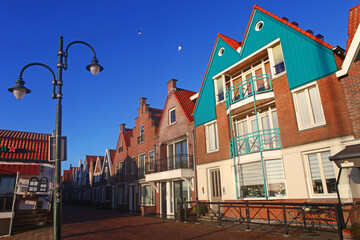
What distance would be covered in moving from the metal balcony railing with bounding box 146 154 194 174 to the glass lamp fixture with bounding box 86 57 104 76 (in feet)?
37.3

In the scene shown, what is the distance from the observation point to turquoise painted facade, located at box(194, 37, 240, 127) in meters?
16.2

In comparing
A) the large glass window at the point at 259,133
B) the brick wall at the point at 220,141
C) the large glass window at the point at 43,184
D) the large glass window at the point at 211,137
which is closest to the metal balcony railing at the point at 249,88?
the brick wall at the point at 220,141

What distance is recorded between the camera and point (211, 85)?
17.3 m

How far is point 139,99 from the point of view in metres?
27.5

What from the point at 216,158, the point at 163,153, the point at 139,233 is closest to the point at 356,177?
the point at 216,158

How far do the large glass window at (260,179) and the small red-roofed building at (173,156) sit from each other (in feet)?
14.6

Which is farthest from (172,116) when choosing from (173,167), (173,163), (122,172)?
(122,172)

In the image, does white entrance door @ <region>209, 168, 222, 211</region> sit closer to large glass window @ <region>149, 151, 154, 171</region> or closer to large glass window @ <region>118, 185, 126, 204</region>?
large glass window @ <region>149, 151, 154, 171</region>

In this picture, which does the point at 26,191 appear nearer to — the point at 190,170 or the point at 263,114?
the point at 190,170

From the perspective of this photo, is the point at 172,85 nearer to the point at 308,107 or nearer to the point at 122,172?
the point at 308,107

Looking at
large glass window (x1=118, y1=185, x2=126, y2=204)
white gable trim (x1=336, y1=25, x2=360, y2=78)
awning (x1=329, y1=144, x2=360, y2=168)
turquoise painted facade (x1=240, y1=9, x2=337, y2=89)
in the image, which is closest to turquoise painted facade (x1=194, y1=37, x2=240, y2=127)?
turquoise painted facade (x1=240, y1=9, x2=337, y2=89)

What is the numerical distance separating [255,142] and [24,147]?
15.8 m

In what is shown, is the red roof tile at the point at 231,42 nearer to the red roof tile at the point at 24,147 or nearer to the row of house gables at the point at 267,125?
the row of house gables at the point at 267,125

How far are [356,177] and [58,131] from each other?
33.8 feet
